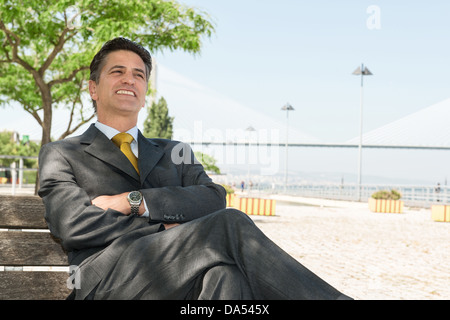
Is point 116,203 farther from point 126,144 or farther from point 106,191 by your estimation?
point 126,144

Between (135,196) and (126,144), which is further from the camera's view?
(126,144)

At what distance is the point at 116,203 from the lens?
2.13m

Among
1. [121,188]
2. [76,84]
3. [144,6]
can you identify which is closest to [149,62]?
[121,188]

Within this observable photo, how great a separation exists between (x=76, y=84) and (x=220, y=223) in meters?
13.9

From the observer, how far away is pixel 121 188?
2262 mm

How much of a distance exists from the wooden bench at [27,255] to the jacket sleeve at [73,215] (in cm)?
15

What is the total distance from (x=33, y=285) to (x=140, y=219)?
0.56 metres

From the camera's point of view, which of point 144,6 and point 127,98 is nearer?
point 127,98

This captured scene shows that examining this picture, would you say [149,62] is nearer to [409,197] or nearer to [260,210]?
[260,210]

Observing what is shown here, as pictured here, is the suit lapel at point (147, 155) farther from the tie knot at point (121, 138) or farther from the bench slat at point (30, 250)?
the bench slat at point (30, 250)

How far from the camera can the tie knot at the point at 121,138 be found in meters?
2.43

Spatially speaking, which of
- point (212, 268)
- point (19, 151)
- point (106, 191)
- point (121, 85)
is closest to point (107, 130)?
point (121, 85)

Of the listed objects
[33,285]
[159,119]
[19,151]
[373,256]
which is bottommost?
[373,256]
